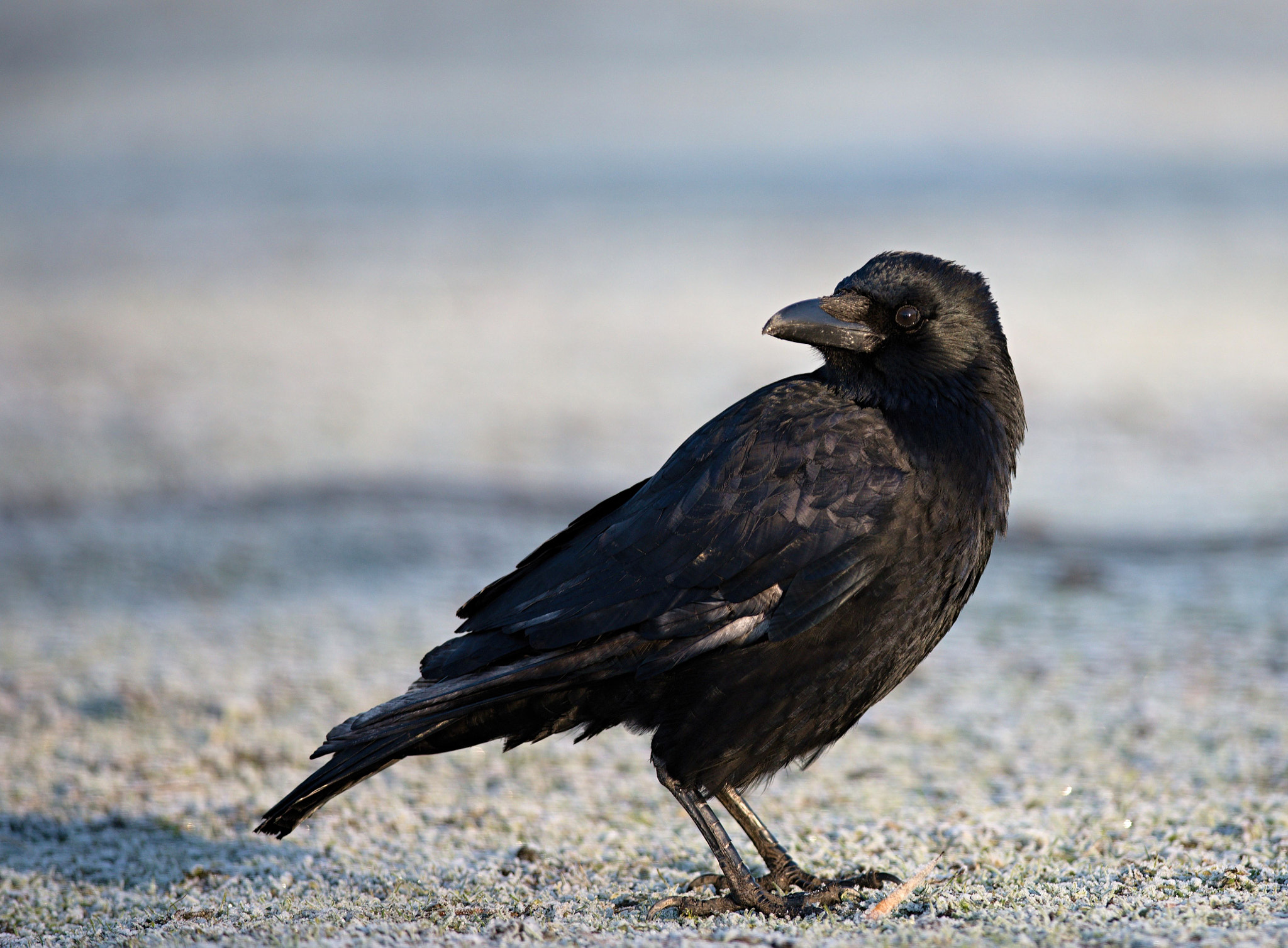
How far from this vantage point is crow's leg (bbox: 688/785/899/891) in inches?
124

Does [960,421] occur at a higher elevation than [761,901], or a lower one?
higher

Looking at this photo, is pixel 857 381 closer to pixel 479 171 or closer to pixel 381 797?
pixel 381 797

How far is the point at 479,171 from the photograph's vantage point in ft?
45.4

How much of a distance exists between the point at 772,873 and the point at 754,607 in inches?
24.8

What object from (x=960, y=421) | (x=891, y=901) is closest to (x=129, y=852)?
(x=891, y=901)

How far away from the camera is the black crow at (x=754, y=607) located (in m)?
3.00

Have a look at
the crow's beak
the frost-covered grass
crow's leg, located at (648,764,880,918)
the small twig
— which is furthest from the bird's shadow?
the crow's beak

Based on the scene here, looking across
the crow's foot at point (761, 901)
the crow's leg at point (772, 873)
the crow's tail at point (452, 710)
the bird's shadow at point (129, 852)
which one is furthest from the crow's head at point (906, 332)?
the bird's shadow at point (129, 852)

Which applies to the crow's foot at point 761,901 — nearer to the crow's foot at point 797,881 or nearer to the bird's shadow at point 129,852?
the crow's foot at point 797,881

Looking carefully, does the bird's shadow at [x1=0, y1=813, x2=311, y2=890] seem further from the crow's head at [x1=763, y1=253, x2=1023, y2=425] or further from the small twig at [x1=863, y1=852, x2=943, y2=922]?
the crow's head at [x1=763, y1=253, x2=1023, y2=425]

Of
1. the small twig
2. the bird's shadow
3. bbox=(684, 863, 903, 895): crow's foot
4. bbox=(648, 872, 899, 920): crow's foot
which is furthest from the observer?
the bird's shadow

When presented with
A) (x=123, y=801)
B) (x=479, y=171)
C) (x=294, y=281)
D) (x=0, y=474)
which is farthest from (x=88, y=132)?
(x=123, y=801)

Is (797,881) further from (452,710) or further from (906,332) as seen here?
(906,332)

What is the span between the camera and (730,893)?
309 cm
